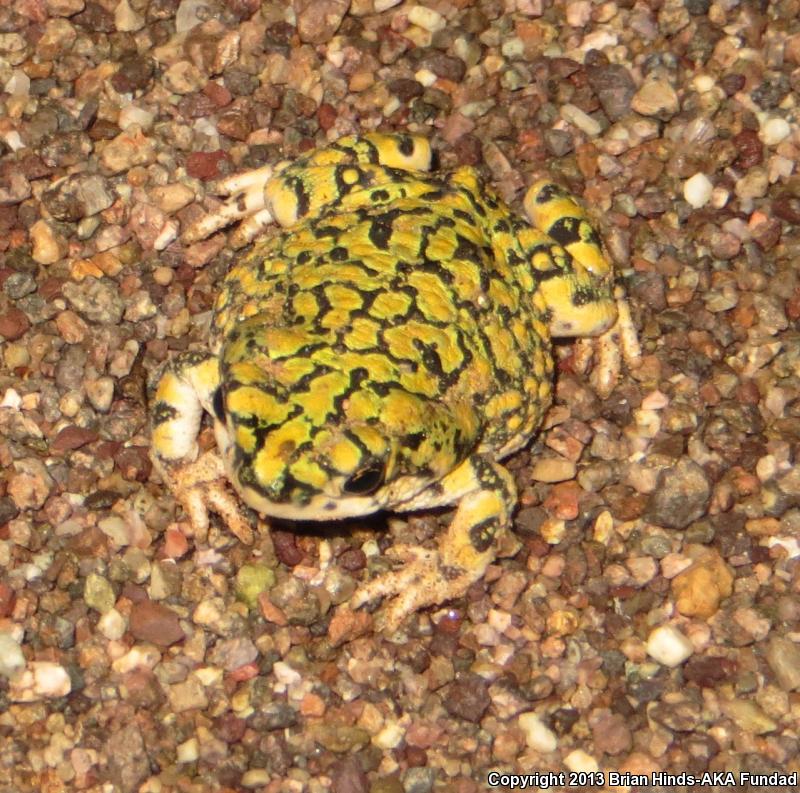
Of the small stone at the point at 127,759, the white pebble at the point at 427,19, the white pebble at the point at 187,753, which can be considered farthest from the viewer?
the white pebble at the point at 427,19

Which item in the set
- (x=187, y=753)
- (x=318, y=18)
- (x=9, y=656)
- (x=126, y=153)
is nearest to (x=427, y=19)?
(x=318, y=18)

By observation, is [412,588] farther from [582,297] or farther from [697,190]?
[697,190]

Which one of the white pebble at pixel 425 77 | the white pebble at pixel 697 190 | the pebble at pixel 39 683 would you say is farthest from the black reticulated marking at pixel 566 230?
the pebble at pixel 39 683

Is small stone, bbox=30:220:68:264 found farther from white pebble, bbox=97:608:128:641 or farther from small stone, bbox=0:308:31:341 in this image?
white pebble, bbox=97:608:128:641

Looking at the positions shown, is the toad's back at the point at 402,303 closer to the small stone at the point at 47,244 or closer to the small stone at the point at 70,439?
the small stone at the point at 70,439

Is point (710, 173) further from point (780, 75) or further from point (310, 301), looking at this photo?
point (310, 301)
